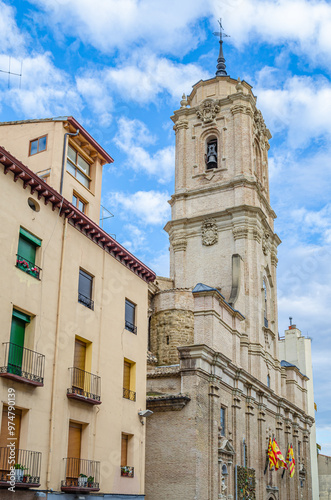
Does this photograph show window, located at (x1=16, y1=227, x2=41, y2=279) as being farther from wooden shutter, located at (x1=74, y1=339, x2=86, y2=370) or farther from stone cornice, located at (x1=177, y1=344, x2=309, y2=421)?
stone cornice, located at (x1=177, y1=344, x2=309, y2=421)

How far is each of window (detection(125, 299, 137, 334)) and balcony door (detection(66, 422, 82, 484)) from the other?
5.72 meters

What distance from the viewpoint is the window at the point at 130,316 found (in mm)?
26750

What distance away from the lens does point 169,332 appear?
39531 mm

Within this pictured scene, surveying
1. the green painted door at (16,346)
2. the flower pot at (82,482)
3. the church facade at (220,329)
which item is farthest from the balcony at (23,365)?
the church facade at (220,329)

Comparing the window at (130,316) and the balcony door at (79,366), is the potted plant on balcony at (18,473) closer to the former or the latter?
the balcony door at (79,366)

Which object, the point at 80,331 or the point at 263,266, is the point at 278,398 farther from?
the point at 80,331

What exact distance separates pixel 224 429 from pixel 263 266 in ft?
52.4

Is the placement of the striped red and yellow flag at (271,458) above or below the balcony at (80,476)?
above

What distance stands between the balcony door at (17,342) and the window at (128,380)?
280 inches

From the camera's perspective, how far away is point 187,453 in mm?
29828

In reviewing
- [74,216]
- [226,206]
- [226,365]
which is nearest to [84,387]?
[74,216]

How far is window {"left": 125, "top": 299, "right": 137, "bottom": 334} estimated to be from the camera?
26750 mm

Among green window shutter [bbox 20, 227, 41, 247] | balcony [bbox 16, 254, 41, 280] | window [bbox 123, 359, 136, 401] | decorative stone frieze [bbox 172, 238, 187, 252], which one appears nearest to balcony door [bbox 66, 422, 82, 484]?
window [bbox 123, 359, 136, 401]

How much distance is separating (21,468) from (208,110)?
37.8m
